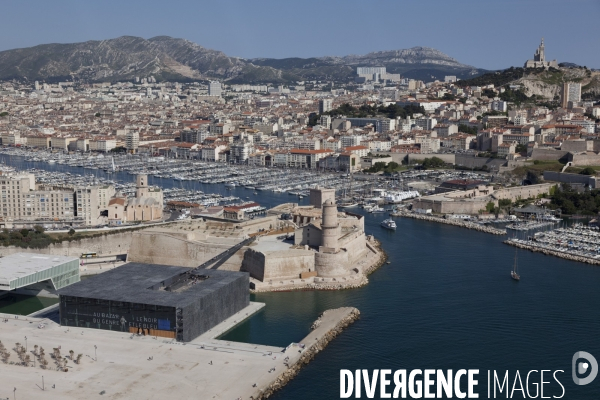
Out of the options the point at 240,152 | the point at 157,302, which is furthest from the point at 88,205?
the point at 240,152

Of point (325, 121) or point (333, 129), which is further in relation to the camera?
point (325, 121)

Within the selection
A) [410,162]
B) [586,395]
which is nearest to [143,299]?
[586,395]

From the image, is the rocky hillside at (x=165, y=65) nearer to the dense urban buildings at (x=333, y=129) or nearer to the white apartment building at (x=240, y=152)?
the dense urban buildings at (x=333, y=129)

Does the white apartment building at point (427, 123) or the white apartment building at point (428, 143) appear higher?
the white apartment building at point (427, 123)

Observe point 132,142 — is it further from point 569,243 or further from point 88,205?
point 569,243

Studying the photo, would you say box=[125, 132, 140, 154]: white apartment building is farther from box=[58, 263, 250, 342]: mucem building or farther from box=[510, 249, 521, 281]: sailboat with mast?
box=[58, 263, 250, 342]: mucem building

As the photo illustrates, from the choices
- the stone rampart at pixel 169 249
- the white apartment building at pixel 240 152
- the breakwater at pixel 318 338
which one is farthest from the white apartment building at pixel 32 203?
the white apartment building at pixel 240 152
